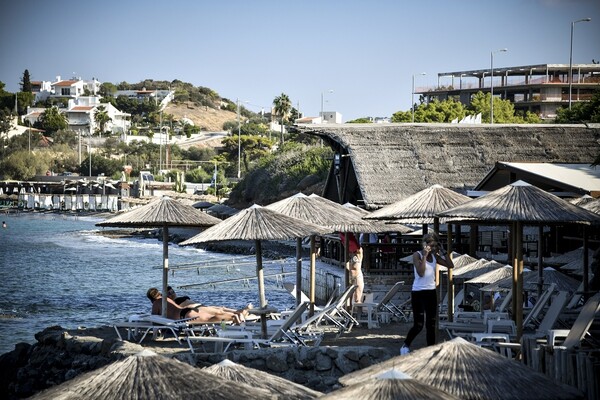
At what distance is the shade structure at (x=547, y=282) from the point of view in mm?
17734

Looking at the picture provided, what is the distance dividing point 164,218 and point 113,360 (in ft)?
10.5

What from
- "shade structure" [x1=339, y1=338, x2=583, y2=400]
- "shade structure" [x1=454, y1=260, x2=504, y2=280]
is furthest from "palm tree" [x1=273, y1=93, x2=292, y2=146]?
"shade structure" [x1=339, y1=338, x2=583, y2=400]

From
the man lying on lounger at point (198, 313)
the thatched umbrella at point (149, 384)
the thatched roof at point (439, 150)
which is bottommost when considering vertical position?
the man lying on lounger at point (198, 313)

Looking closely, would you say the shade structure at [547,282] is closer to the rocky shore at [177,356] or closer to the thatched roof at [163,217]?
the rocky shore at [177,356]

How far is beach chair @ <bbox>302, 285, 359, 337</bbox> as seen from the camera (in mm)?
16469

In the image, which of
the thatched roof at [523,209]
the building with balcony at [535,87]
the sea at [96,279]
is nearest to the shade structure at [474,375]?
the thatched roof at [523,209]

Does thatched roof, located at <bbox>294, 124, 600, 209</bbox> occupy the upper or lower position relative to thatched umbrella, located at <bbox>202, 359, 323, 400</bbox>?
upper

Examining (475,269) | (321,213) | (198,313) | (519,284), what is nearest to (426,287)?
(519,284)

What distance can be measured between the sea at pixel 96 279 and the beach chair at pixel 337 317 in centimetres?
615

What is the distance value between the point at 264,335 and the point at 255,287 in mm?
23826

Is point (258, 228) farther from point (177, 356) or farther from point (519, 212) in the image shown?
point (519, 212)

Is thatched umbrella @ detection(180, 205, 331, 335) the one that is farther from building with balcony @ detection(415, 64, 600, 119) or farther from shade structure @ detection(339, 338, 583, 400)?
building with balcony @ detection(415, 64, 600, 119)

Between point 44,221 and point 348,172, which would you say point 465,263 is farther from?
point 44,221

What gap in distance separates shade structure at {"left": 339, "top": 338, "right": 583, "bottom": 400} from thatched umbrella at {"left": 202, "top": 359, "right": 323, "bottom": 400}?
0.44 m
